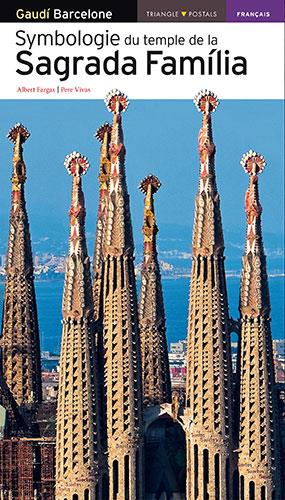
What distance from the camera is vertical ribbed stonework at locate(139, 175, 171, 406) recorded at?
80.8m

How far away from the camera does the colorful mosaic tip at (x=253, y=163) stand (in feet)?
248

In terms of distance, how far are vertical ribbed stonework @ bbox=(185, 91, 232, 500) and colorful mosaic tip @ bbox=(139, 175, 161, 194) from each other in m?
4.16

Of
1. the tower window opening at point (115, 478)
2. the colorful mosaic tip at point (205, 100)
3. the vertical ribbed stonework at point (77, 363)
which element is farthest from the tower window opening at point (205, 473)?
the colorful mosaic tip at point (205, 100)

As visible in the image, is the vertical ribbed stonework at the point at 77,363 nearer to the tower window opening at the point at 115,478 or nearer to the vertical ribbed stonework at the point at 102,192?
the tower window opening at the point at 115,478

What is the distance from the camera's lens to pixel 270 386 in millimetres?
75750

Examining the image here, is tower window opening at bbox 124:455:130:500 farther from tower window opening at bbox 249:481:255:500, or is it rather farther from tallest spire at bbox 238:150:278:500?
tower window opening at bbox 249:481:255:500

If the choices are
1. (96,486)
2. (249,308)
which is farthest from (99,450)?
(249,308)

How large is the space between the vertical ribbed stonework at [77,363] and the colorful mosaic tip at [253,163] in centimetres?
489

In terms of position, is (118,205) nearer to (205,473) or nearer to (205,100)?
(205,100)

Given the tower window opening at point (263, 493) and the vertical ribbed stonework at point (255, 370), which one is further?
the tower window opening at point (263, 493)

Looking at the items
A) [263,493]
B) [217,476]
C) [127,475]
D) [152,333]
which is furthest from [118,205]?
[263,493]

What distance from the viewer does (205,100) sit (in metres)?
75.9

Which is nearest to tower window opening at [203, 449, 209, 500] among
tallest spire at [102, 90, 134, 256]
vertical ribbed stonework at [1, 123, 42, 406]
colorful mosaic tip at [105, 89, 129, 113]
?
tallest spire at [102, 90, 134, 256]

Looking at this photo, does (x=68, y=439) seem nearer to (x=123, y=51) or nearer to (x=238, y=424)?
(x=238, y=424)
